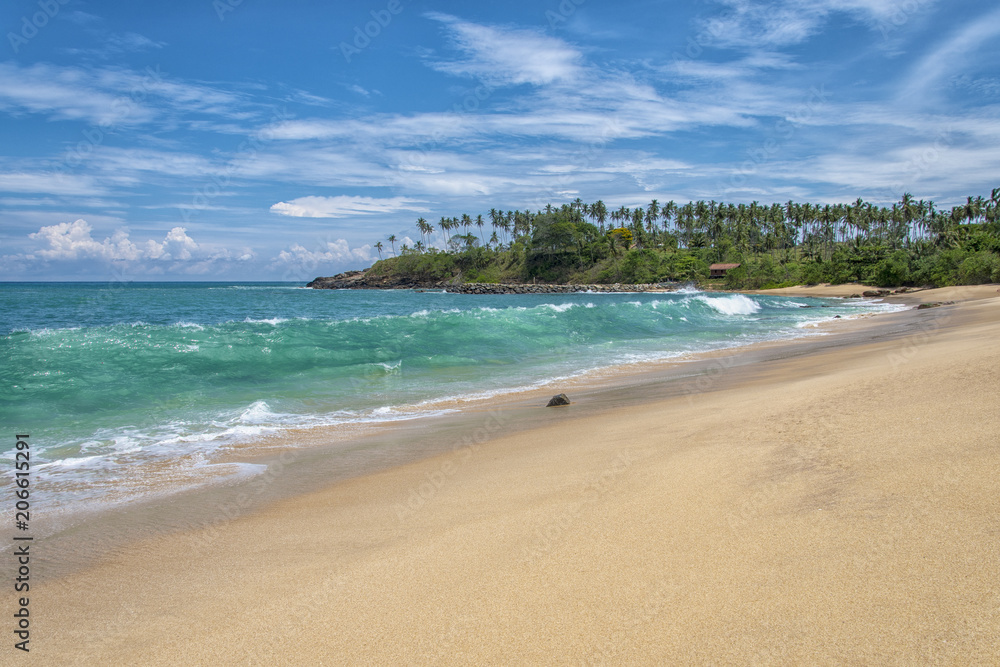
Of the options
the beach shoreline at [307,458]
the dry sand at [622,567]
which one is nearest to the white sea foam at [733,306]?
the beach shoreline at [307,458]

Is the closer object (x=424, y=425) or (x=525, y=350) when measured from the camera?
(x=424, y=425)

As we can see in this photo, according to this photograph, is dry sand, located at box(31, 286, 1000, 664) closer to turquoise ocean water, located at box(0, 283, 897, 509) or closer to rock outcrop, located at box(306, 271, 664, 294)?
turquoise ocean water, located at box(0, 283, 897, 509)

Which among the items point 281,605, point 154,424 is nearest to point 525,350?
point 154,424

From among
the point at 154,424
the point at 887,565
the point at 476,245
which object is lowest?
the point at 154,424

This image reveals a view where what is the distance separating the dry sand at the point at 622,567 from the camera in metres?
2.51

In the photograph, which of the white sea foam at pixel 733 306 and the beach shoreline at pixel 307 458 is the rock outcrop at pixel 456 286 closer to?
the white sea foam at pixel 733 306

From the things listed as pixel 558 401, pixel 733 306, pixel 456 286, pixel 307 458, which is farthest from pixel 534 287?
pixel 307 458

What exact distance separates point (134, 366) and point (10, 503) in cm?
926

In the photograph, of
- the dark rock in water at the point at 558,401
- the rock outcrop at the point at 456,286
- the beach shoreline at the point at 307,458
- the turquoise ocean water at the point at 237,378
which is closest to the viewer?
the beach shoreline at the point at 307,458

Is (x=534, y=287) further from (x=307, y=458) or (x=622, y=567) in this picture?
(x=622, y=567)

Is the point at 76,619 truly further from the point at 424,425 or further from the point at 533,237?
the point at 533,237

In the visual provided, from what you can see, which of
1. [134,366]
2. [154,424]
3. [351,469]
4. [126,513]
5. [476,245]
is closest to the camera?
[126,513]

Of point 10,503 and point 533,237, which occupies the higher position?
point 533,237

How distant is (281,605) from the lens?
3264mm
